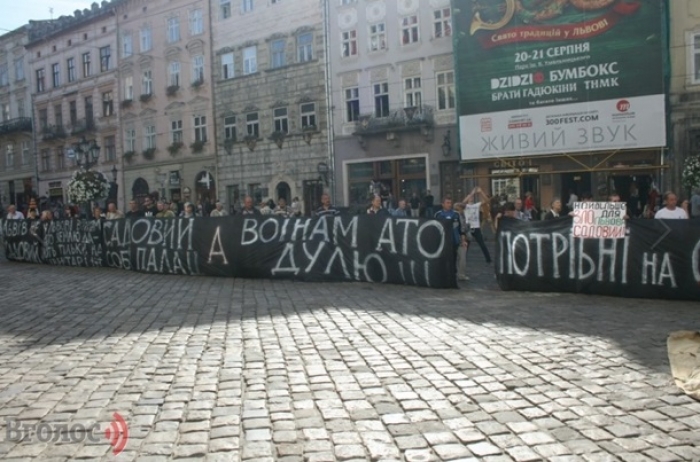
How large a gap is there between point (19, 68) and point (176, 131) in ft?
76.1

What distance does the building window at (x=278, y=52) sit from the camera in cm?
3844

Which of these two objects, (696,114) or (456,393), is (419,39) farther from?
(456,393)

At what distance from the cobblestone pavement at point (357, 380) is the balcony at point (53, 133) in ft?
151

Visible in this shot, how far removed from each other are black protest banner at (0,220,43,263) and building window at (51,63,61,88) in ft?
113

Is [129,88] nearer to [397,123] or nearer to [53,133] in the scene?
[53,133]

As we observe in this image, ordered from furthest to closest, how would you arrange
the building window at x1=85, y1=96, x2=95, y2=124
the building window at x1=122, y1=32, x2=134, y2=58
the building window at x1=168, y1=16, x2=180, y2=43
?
the building window at x1=85, y1=96, x2=95, y2=124, the building window at x1=122, y1=32, x2=134, y2=58, the building window at x1=168, y1=16, x2=180, y2=43

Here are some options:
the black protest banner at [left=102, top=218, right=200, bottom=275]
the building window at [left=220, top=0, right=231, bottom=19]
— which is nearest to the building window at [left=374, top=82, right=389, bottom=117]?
the building window at [left=220, top=0, right=231, bottom=19]

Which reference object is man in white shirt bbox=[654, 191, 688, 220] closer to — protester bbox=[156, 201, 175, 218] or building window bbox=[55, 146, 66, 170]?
protester bbox=[156, 201, 175, 218]

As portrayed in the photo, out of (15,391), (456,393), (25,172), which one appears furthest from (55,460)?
(25,172)

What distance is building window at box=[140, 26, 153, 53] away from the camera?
46438 millimetres

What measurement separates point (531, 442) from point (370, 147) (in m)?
30.5

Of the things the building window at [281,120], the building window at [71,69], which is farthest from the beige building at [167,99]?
the building window at [71,69]

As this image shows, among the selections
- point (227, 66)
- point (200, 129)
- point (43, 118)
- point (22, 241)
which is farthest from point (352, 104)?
point (43, 118)

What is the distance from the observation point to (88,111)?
2048 inches
